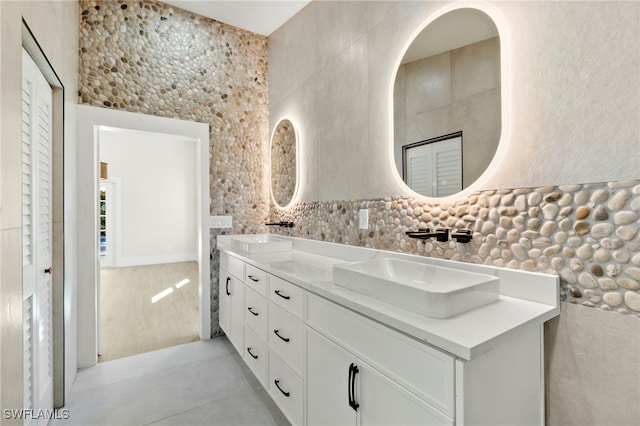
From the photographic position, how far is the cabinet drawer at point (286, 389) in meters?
1.56

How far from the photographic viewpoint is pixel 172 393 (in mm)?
2100

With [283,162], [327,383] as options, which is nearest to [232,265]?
[283,162]

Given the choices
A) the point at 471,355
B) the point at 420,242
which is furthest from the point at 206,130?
the point at 471,355

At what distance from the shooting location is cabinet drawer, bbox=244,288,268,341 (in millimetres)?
1934

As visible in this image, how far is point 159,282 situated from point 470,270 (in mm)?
5164

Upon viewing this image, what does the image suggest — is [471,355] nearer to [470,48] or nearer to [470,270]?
[470,270]

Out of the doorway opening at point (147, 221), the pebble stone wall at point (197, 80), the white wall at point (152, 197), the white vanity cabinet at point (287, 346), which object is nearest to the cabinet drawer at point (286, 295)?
the white vanity cabinet at point (287, 346)

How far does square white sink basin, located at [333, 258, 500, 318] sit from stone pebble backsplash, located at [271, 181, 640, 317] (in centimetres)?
12

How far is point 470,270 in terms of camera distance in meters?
1.34

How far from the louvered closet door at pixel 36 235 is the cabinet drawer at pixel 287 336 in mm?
1189

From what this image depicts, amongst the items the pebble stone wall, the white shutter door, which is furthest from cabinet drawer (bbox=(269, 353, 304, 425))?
the pebble stone wall

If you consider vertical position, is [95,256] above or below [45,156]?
below

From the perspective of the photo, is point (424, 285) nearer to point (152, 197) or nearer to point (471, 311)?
point (471, 311)

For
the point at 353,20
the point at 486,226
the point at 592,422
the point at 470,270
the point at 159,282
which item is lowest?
the point at 159,282
